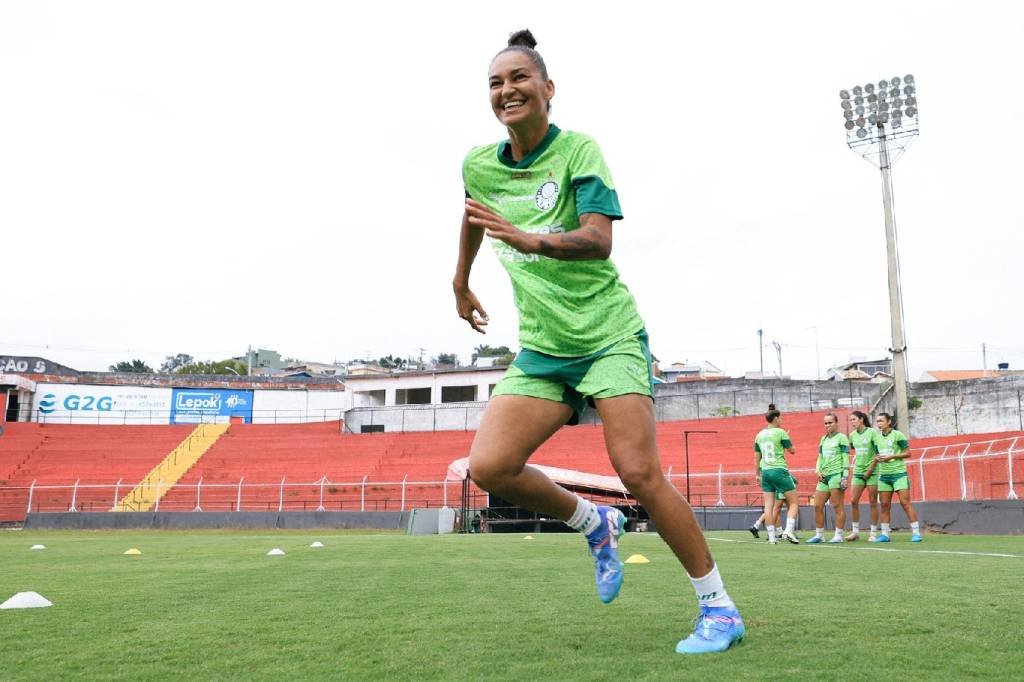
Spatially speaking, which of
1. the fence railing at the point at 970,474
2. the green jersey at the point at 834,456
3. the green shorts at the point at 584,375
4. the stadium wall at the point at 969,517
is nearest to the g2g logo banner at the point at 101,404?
the fence railing at the point at 970,474

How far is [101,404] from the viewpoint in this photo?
52344mm

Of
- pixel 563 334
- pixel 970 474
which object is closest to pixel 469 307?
pixel 563 334

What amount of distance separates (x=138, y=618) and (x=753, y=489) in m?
24.2

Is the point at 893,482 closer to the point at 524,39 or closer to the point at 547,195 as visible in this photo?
the point at 547,195

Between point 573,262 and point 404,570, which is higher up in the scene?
point 573,262

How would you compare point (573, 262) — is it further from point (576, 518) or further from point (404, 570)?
point (404, 570)

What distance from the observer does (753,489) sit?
25.9m

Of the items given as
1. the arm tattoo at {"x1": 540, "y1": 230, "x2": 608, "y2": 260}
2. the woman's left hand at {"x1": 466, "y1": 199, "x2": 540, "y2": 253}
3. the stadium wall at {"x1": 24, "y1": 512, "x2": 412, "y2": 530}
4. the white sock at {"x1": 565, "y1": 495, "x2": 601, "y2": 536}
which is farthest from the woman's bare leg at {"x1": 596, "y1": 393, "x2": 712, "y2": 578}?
the stadium wall at {"x1": 24, "y1": 512, "x2": 412, "y2": 530}

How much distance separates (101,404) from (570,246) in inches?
2206

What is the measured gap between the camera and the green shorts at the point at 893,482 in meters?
12.4

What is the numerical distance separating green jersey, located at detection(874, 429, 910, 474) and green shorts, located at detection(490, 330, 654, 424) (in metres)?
10.7

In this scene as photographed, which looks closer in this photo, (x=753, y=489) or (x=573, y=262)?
(x=573, y=262)

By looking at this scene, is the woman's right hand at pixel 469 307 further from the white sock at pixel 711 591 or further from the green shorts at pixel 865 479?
the green shorts at pixel 865 479

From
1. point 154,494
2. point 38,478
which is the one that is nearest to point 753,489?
point 154,494
